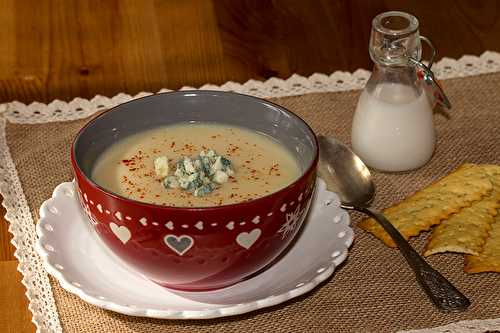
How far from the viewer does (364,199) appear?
64.4 inches

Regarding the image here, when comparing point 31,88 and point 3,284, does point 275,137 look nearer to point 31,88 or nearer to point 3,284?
point 3,284

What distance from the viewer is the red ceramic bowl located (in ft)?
4.10

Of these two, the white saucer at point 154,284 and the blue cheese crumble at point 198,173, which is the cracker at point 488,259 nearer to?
the white saucer at point 154,284

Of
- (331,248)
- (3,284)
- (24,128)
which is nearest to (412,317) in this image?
(331,248)

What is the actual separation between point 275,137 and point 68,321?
433mm

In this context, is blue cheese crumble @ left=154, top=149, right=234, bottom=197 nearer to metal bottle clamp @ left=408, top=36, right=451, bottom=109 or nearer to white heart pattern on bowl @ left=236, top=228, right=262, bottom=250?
white heart pattern on bowl @ left=236, top=228, right=262, bottom=250

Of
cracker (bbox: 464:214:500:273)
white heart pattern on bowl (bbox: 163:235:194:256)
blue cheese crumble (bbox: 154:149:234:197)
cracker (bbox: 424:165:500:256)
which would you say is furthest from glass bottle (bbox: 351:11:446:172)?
white heart pattern on bowl (bbox: 163:235:194:256)

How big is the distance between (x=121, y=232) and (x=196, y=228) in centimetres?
12

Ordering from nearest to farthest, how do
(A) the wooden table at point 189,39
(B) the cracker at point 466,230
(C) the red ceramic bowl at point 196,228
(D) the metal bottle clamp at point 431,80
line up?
1. (C) the red ceramic bowl at point 196,228
2. (B) the cracker at point 466,230
3. (D) the metal bottle clamp at point 431,80
4. (A) the wooden table at point 189,39

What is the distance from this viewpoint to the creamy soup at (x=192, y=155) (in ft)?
4.42

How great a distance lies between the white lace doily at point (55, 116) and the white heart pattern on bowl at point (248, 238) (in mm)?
271

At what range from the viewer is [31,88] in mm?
2016

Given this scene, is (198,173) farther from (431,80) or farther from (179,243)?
(431,80)

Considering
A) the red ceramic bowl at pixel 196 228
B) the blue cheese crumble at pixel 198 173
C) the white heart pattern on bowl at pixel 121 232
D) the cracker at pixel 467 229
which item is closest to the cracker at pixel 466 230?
the cracker at pixel 467 229
